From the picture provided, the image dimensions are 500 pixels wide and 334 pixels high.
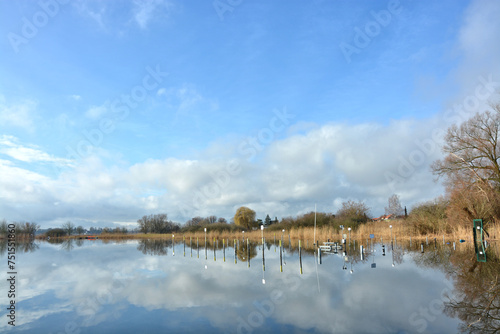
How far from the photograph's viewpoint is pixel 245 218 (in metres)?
73.4

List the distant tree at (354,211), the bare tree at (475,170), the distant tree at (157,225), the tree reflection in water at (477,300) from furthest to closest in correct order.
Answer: the distant tree at (157,225)
the distant tree at (354,211)
the bare tree at (475,170)
the tree reflection in water at (477,300)

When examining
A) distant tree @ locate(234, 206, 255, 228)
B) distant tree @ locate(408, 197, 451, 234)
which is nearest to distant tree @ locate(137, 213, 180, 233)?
distant tree @ locate(234, 206, 255, 228)

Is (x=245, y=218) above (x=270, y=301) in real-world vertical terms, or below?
above

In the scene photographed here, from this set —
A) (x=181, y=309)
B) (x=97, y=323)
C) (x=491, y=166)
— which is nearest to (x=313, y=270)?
(x=181, y=309)

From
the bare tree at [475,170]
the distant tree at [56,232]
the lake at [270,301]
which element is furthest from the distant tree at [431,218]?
the distant tree at [56,232]

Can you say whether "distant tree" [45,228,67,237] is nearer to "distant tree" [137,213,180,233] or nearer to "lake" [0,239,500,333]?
"distant tree" [137,213,180,233]

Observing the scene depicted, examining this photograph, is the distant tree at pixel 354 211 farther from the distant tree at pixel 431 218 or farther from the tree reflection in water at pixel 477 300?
the tree reflection in water at pixel 477 300

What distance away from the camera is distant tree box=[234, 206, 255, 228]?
241ft

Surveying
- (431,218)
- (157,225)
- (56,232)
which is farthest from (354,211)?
(56,232)

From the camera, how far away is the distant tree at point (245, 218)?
241 feet

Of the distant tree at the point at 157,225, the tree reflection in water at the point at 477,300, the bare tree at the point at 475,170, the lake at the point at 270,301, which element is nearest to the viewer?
the tree reflection in water at the point at 477,300

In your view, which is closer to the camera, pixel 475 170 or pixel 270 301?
pixel 270 301

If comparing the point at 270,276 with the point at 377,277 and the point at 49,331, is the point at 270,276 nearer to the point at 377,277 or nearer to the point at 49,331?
the point at 377,277

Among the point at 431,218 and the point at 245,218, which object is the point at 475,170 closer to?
the point at 431,218
